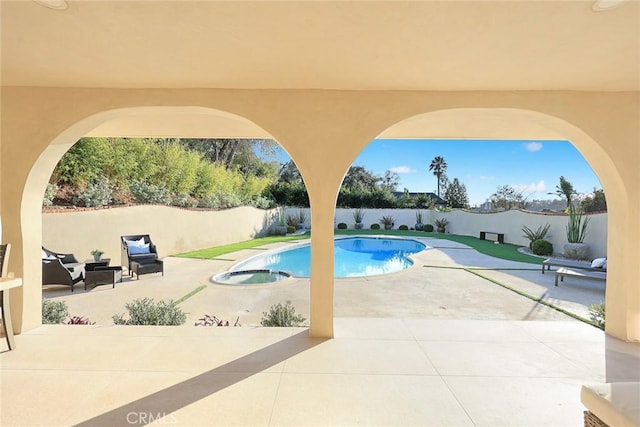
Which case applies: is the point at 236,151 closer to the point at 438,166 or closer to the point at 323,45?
the point at 323,45

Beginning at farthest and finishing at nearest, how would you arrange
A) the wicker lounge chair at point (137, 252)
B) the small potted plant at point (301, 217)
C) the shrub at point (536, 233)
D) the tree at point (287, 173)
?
the tree at point (287, 173)
the small potted plant at point (301, 217)
the shrub at point (536, 233)
the wicker lounge chair at point (137, 252)

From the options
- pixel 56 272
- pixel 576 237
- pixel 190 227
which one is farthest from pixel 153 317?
pixel 576 237

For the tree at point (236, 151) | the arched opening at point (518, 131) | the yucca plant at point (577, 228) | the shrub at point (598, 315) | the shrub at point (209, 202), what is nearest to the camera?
the arched opening at point (518, 131)

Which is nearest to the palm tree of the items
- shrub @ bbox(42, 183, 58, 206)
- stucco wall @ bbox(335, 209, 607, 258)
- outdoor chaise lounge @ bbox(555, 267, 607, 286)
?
stucco wall @ bbox(335, 209, 607, 258)

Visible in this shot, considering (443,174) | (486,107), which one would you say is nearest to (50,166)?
(486,107)

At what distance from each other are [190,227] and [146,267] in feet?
15.4

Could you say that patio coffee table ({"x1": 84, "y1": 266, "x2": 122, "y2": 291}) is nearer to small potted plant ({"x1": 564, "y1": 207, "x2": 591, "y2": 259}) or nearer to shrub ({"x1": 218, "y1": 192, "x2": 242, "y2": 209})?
shrub ({"x1": 218, "y1": 192, "x2": 242, "y2": 209})

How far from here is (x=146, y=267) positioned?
28.9ft

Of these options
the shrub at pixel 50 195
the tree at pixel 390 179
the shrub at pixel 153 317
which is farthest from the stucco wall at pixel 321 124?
the tree at pixel 390 179

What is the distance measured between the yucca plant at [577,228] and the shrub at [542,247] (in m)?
0.85

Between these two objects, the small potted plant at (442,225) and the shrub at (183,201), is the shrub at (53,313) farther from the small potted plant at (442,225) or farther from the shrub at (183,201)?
the small potted plant at (442,225)

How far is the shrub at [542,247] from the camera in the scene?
14.1m

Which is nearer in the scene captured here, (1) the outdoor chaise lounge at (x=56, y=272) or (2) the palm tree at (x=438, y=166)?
(1) the outdoor chaise lounge at (x=56, y=272)

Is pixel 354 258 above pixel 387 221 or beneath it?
beneath
